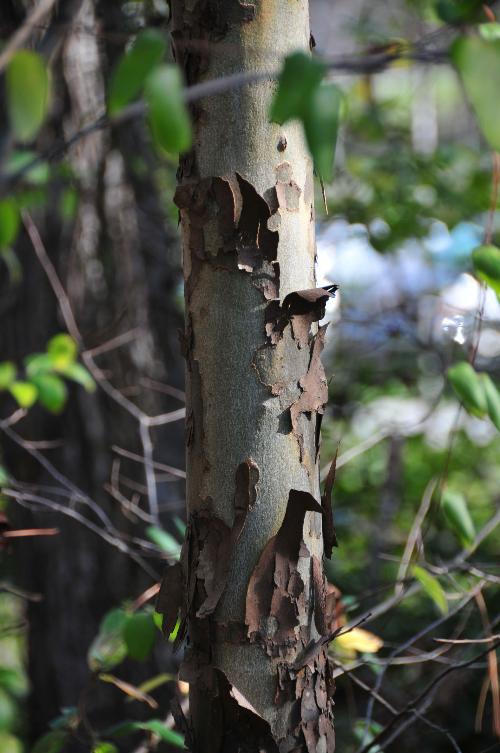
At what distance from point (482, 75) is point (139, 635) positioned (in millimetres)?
1002

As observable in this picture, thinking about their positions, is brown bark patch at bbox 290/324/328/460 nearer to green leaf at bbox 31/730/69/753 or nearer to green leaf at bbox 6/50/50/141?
green leaf at bbox 6/50/50/141

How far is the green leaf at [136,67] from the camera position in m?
0.59

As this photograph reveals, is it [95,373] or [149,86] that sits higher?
[149,86]

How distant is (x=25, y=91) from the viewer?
1.89 ft

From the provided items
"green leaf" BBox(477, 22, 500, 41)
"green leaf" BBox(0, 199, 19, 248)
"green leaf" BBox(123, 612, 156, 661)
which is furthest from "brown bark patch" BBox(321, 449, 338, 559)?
"green leaf" BBox(477, 22, 500, 41)

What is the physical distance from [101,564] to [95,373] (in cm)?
85

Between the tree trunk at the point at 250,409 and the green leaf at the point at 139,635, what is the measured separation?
292 mm

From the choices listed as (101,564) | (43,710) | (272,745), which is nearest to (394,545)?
(101,564)

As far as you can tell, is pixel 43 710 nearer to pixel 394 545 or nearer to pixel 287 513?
pixel 394 545

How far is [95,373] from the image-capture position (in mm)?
1900

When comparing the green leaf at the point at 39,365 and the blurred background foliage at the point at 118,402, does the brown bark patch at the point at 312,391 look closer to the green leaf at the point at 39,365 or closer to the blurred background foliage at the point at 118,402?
the green leaf at the point at 39,365

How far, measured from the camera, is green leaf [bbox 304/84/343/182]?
1.96 ft

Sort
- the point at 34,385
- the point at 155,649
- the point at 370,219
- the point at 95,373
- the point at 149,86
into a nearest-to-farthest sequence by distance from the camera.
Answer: the point at 149,86
the point at 34,385
the point at 95,373
the point at 155,649
the point at 370,219

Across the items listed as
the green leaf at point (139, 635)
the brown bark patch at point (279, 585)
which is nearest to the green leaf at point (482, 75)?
the brown bark patch at point (279, 585)
